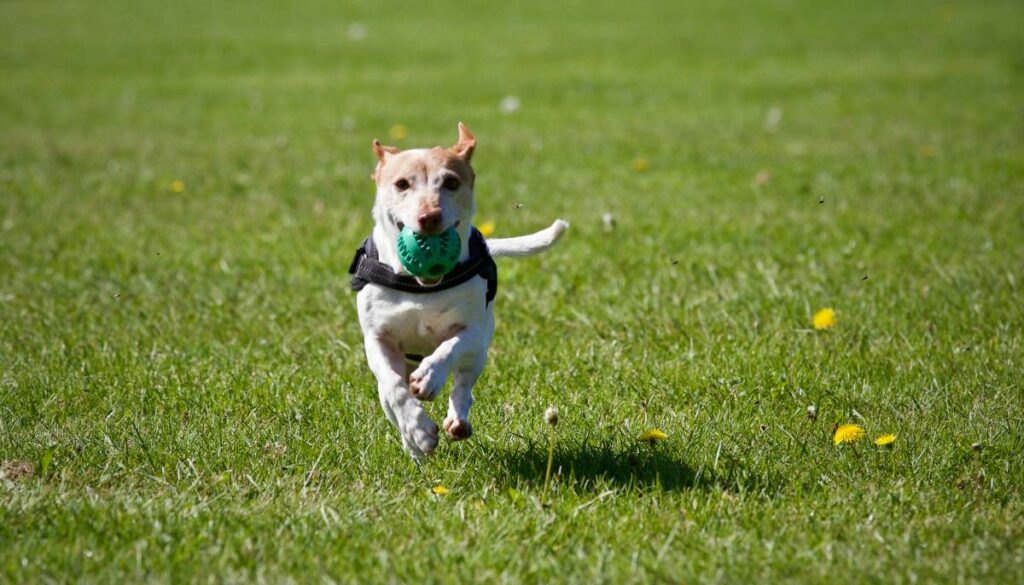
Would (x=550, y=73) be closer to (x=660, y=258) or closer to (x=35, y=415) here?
(x=660, y=258)

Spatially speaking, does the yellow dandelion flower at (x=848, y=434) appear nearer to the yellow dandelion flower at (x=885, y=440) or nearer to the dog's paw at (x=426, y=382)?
the yellow dandelion flower at (x=885, y=440)

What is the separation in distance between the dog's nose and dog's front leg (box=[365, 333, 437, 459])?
54cm

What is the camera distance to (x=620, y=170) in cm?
948

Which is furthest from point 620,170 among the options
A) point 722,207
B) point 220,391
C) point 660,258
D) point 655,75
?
point 655,75

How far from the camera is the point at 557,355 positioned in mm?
5059

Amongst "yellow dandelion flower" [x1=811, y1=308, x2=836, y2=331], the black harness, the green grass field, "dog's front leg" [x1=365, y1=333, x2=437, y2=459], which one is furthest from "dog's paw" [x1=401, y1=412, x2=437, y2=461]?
"yellow dandelion flower" [x1=811, y1=308, x2=836, y2=331]

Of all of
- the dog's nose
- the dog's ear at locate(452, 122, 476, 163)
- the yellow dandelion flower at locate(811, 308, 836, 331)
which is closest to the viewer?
the dog's nose

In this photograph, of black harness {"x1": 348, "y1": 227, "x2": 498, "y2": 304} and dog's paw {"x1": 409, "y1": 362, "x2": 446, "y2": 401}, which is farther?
black harness {"x1": 348, "y1": 227, "x2": 498, "y2": 304}

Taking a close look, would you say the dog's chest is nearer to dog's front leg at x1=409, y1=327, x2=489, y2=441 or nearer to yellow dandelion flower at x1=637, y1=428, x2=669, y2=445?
dog's front leg at x1=409, y1=327, x2=489, y2=441

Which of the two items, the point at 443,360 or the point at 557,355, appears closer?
the point at 443,360

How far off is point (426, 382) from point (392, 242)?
48 centimetres

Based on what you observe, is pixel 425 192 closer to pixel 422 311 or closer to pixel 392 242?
pixel 392 242

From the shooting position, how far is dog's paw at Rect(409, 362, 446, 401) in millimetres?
3568

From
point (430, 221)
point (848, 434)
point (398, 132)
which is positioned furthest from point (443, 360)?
point (398, 132)
